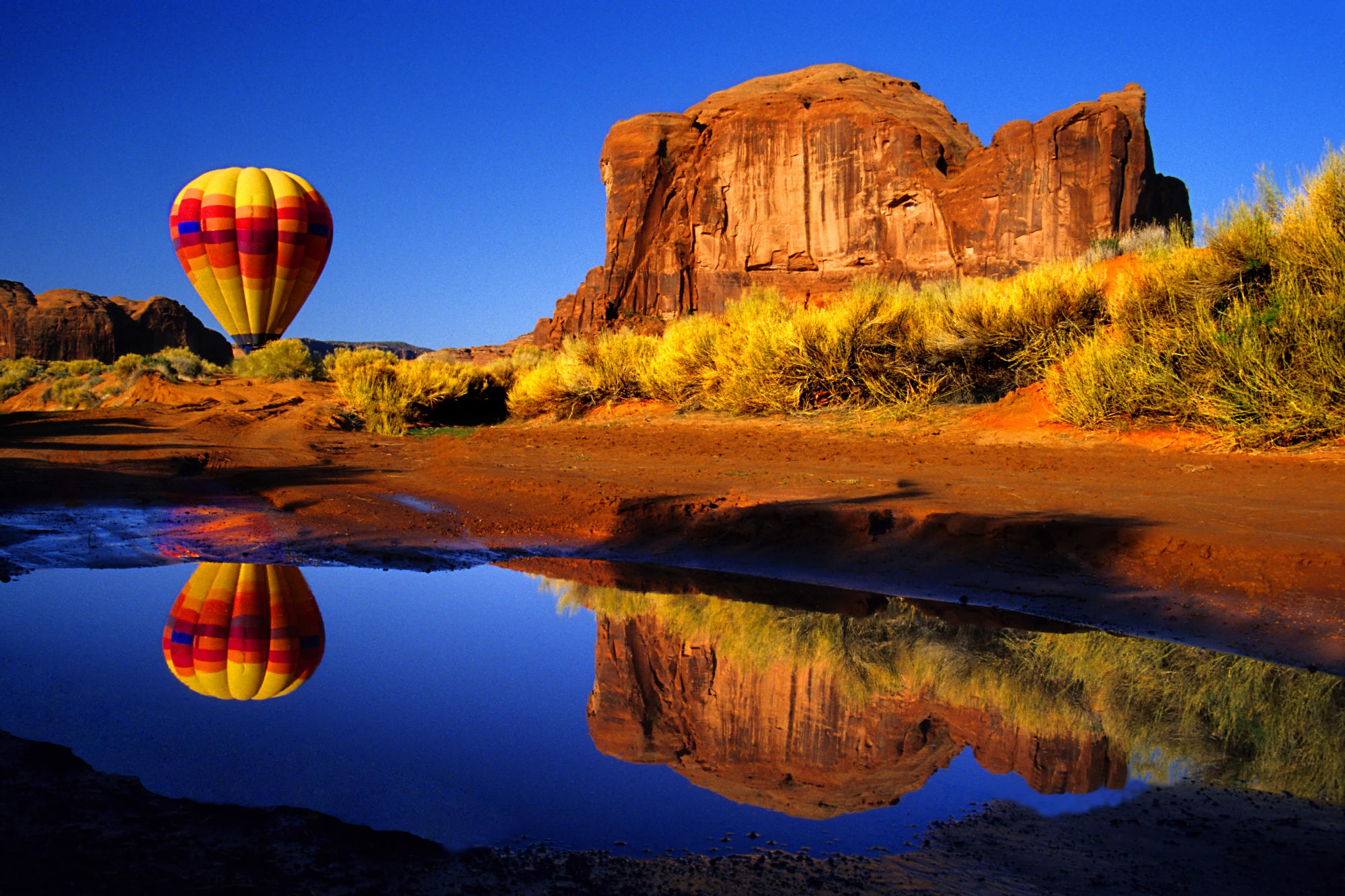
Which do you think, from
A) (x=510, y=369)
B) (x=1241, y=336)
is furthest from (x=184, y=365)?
(x=1241, y=336)

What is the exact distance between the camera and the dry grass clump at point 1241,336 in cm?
1081

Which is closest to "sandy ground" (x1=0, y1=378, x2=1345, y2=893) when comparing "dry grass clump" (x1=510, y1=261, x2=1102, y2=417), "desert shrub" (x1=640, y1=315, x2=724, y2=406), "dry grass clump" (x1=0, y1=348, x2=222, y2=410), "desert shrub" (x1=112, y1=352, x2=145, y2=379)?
"dry grass clump" (x1=510, y1=261, x2=1102, y2=417)

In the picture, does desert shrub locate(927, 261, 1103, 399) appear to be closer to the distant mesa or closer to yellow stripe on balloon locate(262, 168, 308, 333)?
yellow stripe on balloon locate(262, 168, 308, 333)

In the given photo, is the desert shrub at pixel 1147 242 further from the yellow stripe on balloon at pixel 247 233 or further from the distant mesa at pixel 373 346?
the distant mesa at pixel 373 346

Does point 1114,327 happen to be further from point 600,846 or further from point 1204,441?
point 600,846

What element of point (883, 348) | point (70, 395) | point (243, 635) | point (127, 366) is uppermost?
point (127, 366)

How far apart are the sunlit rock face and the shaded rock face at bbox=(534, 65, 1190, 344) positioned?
157ft

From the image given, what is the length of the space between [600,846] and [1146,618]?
14.1 feet

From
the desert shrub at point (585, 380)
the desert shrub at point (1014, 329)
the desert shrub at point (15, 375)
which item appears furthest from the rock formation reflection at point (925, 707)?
the desert shrub at point (15, 375)

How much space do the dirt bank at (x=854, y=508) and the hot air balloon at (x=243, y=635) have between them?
104cm

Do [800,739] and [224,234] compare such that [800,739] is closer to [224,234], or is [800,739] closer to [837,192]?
[224,234]

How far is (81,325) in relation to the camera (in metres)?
62.4

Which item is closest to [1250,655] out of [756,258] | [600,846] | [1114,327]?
[600,846]

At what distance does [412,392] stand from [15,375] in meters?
26.7
